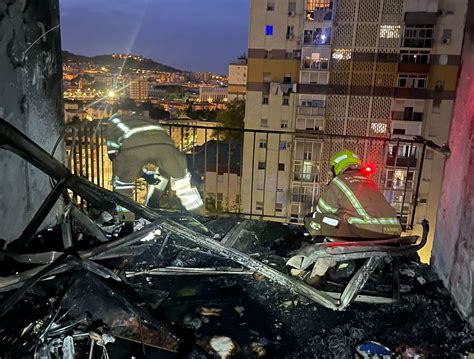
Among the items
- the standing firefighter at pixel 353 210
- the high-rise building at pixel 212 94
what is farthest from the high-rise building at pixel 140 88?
the standing firefighter at pixel 353 210

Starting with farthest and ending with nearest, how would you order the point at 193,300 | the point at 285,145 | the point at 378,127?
the point at 285,145 → the point at 378,127 → the point at 193,300

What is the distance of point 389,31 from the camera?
941 inches

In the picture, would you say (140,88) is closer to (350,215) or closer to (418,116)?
(418,116)

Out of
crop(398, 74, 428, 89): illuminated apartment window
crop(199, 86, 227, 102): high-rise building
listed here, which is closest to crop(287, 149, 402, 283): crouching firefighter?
crop(398, 74, 428, 89): illuminated apartment window

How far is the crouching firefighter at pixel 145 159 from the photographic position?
5.61 m

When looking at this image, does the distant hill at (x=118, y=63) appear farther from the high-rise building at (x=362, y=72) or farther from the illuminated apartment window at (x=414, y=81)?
the illuminated apartment window at (x=414, y=81)

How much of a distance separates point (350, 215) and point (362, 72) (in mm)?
22398

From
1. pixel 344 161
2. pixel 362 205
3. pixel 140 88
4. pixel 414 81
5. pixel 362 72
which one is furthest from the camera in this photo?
pixel 140 88

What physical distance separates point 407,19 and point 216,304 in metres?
24.4

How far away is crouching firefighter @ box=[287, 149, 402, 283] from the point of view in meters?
4.17

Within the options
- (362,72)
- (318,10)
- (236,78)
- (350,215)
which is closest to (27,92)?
(350,215)

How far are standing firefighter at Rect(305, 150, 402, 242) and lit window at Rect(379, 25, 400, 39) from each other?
22196 mm

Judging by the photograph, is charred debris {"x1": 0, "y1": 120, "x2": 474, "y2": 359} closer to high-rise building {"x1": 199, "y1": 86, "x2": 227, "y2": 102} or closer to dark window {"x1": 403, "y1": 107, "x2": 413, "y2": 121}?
dark window {"x1": 403, "y1": 107, "x2": 413, "y2": 121}

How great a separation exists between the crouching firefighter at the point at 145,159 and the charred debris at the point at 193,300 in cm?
124
